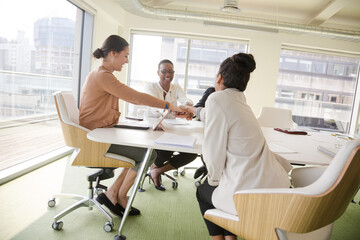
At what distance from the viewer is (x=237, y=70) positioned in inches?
53.6

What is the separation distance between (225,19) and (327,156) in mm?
4270

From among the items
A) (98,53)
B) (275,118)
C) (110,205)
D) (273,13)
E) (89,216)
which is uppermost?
(273,13)

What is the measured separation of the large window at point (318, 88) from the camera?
22.6 ft

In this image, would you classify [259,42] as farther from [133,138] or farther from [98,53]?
[133,138]

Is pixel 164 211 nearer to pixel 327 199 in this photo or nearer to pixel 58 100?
pixel 58 100

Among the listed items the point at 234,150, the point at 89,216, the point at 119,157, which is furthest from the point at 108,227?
the point at 234,150

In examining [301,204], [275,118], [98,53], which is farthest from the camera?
[275,118]

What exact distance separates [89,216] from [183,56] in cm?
508

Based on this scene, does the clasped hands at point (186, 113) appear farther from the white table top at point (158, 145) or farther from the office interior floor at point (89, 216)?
the office interior floor at point (89, 216)

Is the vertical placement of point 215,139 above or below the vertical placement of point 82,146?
above

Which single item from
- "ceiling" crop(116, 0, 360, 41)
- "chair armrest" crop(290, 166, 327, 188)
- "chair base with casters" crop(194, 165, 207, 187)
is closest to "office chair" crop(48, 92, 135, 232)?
"chair armrest" crop(290, 166, 327, 188)

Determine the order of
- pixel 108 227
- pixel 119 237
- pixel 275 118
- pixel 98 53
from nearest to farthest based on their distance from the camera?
pixel 119 237
pixel 108 227
pixel 98 53
pixel 275 118

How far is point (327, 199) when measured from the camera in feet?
3.14

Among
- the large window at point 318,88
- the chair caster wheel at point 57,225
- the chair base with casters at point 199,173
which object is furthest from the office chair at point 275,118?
the large window at point 318,88
